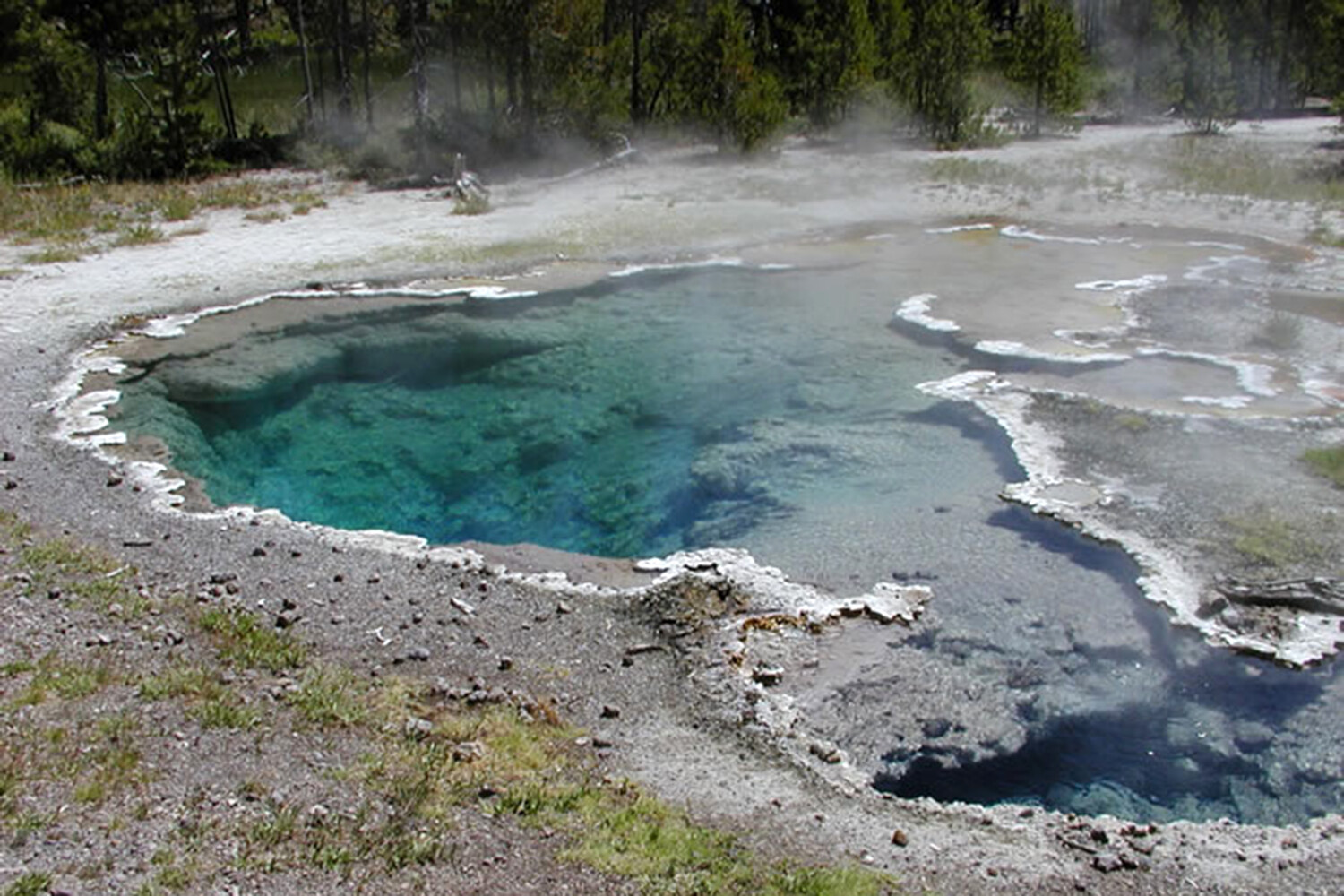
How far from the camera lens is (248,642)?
24.7 ft

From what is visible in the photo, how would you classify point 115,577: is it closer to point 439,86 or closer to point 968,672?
point 968,672

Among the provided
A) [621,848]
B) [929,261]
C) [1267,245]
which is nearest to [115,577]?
[621,848]

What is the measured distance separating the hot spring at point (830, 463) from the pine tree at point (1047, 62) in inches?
578

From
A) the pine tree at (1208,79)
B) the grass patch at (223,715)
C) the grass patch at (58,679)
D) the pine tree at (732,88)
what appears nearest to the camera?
the grass patch at (223,715)

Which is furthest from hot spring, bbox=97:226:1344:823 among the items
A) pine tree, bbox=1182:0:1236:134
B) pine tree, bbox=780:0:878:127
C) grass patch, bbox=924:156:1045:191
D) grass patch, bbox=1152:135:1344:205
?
pine tree, bbox=1182:0:1236:134

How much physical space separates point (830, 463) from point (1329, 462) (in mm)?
4579

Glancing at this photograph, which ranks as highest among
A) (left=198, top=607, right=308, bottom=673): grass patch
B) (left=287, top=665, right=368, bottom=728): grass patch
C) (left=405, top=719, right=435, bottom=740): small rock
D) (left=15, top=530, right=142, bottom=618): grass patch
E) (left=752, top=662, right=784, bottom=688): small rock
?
(left=15, top=530, right=142, bottom=618): grass patch

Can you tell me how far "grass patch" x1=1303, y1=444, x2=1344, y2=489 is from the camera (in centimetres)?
1026

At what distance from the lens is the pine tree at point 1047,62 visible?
3350cm

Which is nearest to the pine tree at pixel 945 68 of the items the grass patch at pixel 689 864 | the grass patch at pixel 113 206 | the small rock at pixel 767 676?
the grass patch at pixel 113 206

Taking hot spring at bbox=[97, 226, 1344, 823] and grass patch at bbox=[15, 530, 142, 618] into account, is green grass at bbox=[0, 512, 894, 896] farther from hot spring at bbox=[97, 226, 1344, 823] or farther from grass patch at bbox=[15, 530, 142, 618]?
hot spring at bbox=[97, 226, 1344, 823]

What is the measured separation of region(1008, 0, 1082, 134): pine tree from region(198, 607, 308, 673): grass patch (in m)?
31.5

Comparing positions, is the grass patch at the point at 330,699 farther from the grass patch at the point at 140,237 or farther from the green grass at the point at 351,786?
the grass patch at the point at 140,237

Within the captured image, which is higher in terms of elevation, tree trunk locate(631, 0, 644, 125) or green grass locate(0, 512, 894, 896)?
tree trunk locate(631, 0, 644, 125)
